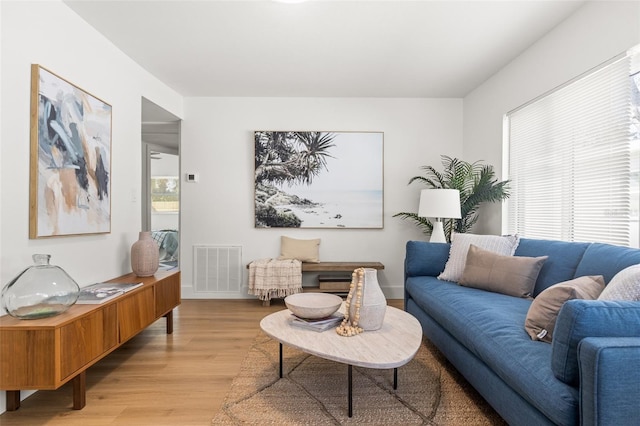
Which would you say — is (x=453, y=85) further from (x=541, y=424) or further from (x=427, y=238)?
(x=541, y=424)

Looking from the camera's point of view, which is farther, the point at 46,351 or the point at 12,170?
the point at 12,170

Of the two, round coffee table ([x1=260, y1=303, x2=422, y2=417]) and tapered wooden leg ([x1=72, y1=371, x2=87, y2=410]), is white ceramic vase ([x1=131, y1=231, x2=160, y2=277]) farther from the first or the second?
round coffee table ([x1=260, y1=303, x2=422, y2=417])

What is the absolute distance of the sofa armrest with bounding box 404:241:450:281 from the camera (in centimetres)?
298

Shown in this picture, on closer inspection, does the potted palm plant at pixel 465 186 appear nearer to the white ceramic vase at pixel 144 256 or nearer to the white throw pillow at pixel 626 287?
the white throw pillow at pixel 626 287

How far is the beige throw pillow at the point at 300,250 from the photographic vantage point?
4016mm

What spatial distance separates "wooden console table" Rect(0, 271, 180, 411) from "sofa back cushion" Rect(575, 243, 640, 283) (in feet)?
9.25

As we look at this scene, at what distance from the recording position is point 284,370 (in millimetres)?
2205

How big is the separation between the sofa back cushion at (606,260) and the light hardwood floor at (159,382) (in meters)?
2.25

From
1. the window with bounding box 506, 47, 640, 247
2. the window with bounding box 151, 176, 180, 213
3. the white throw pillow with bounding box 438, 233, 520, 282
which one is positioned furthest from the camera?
the window with bounding box 151, 176, 180, 213

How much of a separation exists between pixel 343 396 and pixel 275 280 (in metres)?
1.95

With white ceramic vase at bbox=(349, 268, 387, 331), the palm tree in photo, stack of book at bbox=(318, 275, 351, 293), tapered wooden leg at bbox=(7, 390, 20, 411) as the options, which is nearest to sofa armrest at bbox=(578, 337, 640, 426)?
white ceramic vase at bbox=(349, 268, 387, 331)

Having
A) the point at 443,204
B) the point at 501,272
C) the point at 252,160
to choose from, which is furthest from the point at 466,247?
the point at 252,160

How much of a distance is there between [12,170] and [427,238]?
3956 millimetres

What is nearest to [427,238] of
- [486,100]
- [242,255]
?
[486,100]
